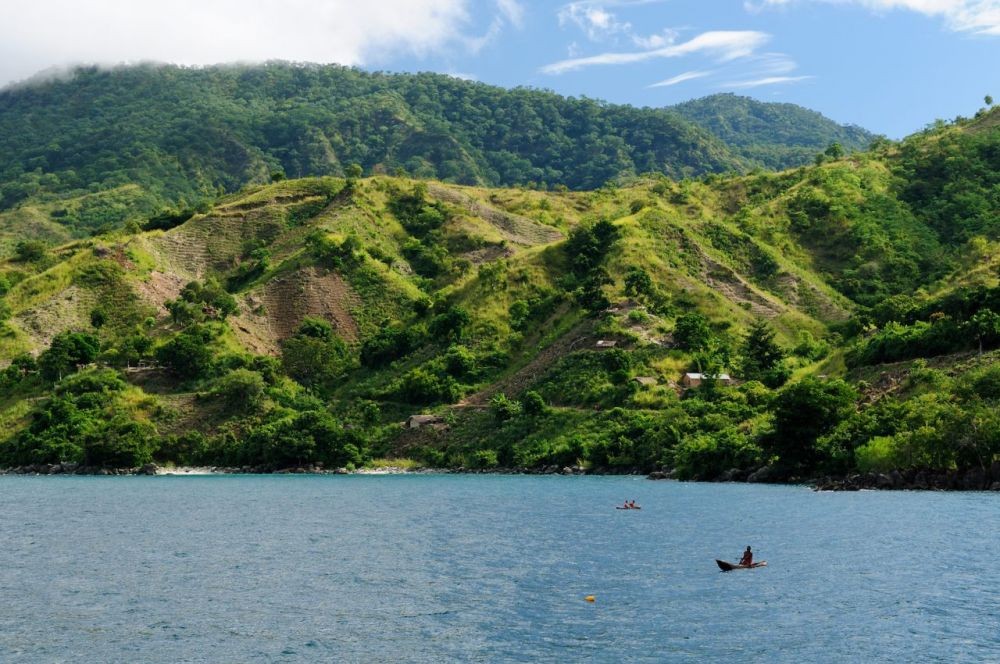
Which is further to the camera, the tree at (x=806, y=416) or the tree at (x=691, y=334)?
the tree at (x=691, y=334)

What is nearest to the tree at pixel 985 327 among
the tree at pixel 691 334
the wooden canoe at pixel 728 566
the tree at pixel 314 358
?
the tree at pixel 691 334

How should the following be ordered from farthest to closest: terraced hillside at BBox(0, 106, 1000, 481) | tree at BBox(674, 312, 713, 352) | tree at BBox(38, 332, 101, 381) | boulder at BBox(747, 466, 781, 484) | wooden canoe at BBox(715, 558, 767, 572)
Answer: tree at BBox(38, 332, 101, 381)
tree at BBox(674, 312, 713, 352)
terraced hillside at BBox(0, 106, 1000, 481)
boulder at BBox(747, 466, 781, 484)
wooden canoe at BBox(715, 558, 767, 572)

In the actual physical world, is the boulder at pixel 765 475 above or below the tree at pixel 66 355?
below

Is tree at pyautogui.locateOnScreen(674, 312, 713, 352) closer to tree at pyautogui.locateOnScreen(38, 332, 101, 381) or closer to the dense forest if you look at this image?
the dense forest

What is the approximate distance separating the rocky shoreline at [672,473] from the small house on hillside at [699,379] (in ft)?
62.4

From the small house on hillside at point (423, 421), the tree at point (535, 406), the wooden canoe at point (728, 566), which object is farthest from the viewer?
the small house on hillside at point (423, 421)

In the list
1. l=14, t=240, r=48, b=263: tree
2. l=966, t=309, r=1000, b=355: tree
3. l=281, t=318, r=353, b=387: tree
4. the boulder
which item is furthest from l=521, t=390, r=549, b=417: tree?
l=14, t=240, r=48, b=263: tree

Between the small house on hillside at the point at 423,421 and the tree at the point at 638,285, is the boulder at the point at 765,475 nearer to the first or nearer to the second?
the small house on hillside at the point at 423,421

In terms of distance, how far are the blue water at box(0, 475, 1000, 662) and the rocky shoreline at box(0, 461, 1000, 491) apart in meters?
4.26

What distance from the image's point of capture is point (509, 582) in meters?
43.4

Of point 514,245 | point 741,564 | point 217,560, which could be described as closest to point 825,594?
point 741,564

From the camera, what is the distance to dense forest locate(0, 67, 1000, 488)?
10044cm

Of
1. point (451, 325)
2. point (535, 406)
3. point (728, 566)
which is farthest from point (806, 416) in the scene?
point (451, 325)

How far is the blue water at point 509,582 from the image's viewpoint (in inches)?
1302
